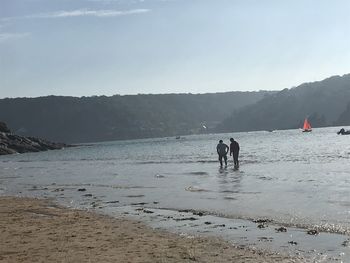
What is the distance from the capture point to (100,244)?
1024 cm

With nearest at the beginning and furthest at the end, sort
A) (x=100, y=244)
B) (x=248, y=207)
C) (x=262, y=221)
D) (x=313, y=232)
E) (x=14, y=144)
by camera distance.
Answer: (x=100, y=244)
(x=313, y=232)
(x=262, y=221)
(x=248, y=207)
(x=14, y=144)

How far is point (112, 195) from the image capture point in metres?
21.1

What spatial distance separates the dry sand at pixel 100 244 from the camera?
351 inches

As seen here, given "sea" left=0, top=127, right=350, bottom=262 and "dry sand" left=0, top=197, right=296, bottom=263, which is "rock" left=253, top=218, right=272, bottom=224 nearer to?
"sea" left=0, top=127, right=350, bottom=262

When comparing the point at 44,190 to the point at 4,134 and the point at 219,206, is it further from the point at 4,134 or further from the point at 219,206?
the point at 4,134

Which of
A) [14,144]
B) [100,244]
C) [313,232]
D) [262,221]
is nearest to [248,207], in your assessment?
[262,221]

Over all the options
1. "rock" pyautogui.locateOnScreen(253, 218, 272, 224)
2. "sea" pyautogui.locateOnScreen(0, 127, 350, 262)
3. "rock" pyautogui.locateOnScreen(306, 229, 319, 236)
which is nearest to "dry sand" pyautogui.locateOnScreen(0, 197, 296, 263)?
"sea" pyautogui.locateOnScreen(0, 127, 350, 262)

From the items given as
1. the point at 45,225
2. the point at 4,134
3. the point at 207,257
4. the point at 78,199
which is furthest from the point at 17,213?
the point at 4,134

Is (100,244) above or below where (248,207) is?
above

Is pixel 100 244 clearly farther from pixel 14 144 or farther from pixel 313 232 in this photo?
pixel 14 144

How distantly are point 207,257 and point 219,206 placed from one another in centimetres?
698

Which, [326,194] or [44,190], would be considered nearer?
[326,194]

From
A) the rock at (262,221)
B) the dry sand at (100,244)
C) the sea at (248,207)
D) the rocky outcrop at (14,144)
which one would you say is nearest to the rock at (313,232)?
the sea at (248,207)

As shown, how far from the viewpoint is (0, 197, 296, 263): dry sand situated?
892cm
